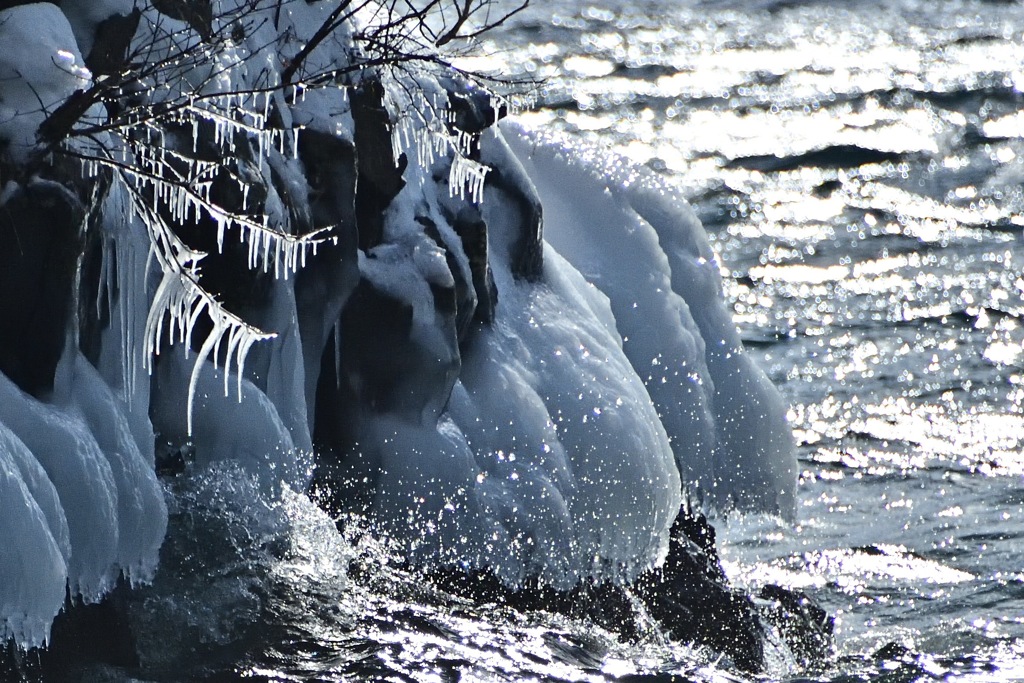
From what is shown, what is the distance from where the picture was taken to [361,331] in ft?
23.2

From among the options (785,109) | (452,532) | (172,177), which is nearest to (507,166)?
(452,532)

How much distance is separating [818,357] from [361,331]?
7.78 meters

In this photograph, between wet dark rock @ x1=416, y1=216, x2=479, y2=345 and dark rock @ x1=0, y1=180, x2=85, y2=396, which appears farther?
wet dark rock @ x1=416, y1=216, x2=479, y2=345

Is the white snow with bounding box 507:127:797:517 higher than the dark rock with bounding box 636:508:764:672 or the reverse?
higher

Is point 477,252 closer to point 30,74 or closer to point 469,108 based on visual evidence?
point 469,108

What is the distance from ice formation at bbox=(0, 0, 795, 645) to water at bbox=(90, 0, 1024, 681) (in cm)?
44

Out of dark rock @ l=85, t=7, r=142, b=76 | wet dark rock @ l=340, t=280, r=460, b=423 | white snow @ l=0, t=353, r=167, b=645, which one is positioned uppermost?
dark rock @ l=85, t=7, r=142, b=76

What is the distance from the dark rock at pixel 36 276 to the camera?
5246 millimetres

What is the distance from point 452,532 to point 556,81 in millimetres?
15816

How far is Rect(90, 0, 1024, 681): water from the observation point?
6105mm

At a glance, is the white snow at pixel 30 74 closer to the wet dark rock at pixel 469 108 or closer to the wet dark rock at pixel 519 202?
the wet dark rock at pixel 469 108

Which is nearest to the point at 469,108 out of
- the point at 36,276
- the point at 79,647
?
the point at 36,276

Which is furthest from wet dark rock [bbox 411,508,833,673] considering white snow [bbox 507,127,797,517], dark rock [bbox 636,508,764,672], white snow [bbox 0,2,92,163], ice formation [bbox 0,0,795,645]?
white snow [bbox 0,2,92,163]

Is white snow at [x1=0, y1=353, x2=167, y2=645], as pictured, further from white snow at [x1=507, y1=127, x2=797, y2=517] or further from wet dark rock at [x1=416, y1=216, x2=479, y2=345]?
white snow at [x1=507, y1=127, x2=797, y2=517]
